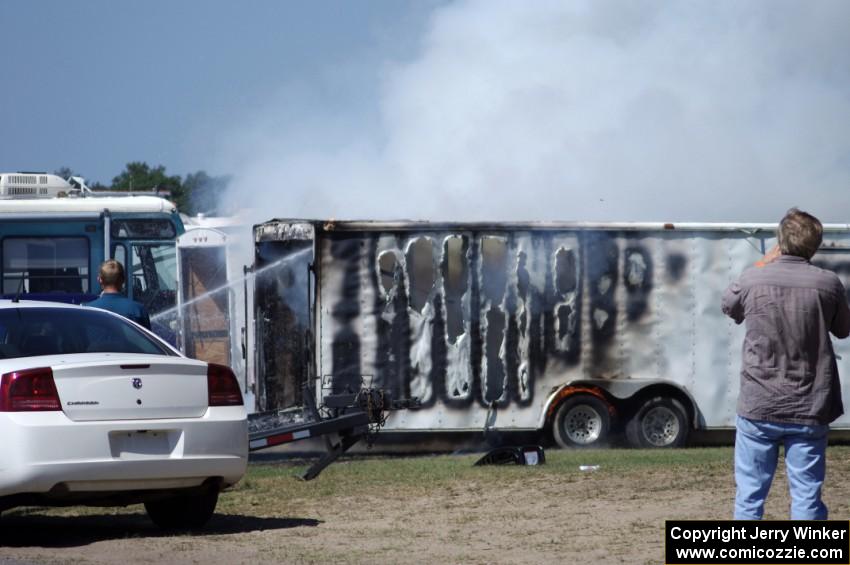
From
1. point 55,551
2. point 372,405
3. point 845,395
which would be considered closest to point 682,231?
point 845,395

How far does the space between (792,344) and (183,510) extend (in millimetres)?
4508

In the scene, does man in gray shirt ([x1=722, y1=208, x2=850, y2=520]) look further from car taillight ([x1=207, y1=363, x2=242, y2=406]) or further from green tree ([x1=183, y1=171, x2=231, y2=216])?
green tree ([x1=183, y1=171, x2=231, y2=216])

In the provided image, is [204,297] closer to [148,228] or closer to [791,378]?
[148,228]

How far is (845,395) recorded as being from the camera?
52.0 feet

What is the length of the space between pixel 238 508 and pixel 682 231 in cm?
740

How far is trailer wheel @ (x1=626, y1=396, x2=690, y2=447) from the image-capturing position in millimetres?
15617

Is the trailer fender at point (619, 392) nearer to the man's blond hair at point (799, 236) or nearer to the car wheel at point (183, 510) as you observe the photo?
the car wheel at point (183, 510)

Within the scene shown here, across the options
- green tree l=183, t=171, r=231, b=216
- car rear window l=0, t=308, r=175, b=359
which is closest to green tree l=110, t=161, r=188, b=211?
green tree l=183, t=171, r=231, b=216

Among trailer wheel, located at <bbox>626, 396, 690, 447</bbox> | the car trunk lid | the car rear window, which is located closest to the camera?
the car trunk lid

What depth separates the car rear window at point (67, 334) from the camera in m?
8.54

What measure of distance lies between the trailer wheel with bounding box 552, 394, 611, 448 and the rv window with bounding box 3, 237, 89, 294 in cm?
673

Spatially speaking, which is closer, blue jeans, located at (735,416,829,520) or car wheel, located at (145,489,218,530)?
blue jeans, located at (735,416,829,520)

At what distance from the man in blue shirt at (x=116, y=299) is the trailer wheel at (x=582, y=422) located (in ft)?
20.7

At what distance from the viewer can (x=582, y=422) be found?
15688mm
